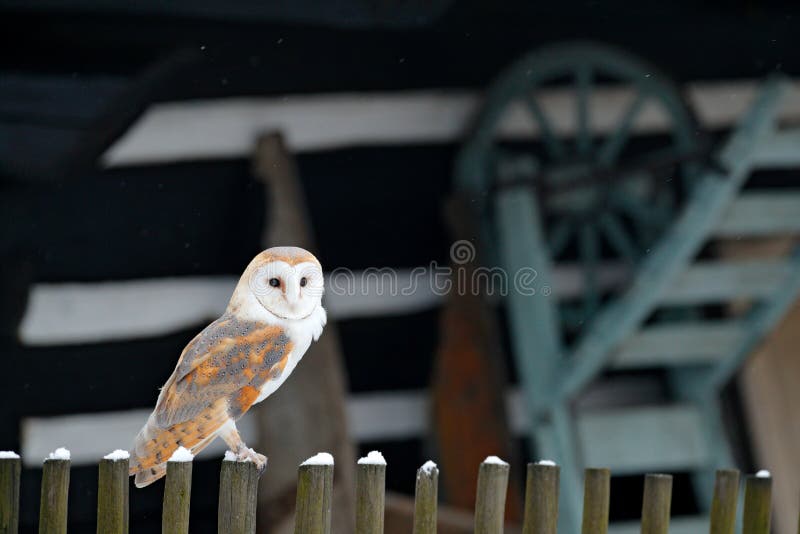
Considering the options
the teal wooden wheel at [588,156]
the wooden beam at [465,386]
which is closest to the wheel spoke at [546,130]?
the teal wooden wheel at [588,156]

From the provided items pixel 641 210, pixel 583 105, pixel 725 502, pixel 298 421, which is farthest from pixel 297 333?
pixel 641 210

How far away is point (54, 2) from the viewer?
9.32ft

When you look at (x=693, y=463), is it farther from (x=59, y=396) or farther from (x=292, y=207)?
(x=59, y=396)

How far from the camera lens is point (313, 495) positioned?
1.56m

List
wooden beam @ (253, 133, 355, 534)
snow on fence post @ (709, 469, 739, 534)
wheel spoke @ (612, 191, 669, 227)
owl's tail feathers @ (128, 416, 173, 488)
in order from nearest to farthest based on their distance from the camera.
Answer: owl's tail feathers @ (128, 416, 173, 488) → snow on fence post @ (709, 469, 739, 534) → wooden beam @ (253, 133, 355, 534) → wheel spoke @ (612, 191, 669, 227)

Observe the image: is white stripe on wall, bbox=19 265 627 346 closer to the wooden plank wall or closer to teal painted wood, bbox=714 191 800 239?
teal painted wood, bbox=714 191 800 239

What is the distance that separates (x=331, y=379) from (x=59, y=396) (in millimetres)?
819

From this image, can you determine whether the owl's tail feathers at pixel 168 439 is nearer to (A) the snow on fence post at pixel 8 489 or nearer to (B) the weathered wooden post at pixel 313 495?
(B) the weathered wooden post at pixel 313 495

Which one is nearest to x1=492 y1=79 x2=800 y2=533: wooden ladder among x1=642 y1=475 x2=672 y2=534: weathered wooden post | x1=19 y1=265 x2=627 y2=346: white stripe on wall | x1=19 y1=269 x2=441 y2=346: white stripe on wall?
x1=19 y1=265 x2=627 y2=346: white stripe on wall

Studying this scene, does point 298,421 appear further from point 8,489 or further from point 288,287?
point 288,287

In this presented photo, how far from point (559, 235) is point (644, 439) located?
0.74 metres

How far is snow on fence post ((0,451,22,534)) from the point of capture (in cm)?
166

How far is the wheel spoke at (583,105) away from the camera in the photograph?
3621mm

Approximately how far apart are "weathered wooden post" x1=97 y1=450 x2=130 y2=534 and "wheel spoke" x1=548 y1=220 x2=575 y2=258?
2.41 metres
